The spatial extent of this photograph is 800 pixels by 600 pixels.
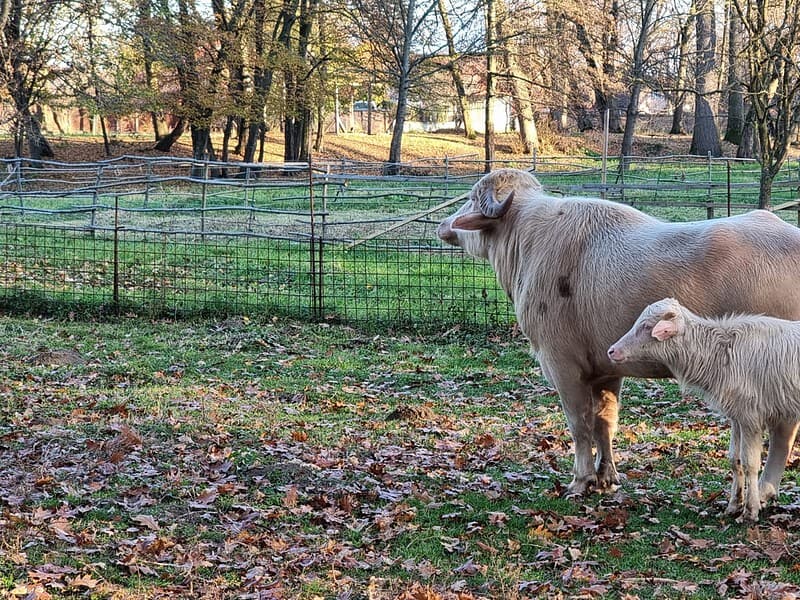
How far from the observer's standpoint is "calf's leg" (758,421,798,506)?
5.40 m

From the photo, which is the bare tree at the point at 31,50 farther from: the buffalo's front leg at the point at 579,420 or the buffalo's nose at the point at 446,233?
the buffalo's front leg at the point at 579,420

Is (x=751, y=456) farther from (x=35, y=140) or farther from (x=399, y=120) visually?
(x=35, y=140)

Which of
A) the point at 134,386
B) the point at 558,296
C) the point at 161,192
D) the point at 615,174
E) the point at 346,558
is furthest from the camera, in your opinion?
the point at 615,174

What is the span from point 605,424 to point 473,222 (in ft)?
5.50

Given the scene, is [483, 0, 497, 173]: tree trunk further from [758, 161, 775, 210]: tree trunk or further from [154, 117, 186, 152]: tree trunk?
[758, 161, 775, 210]: tree trunk

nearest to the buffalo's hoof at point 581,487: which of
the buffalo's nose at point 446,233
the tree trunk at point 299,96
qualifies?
the buffalo's nose at point 446,233

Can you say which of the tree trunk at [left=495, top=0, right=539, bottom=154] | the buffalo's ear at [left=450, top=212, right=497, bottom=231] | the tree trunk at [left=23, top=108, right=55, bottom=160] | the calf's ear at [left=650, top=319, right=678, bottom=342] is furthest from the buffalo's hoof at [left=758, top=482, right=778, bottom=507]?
the tree trunk at [left=23, top=108, right=55, bottom=160]

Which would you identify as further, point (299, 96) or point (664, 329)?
point (299, 96)

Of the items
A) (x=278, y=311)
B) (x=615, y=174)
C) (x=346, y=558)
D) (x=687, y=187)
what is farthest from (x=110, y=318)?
(x=615, y=174)

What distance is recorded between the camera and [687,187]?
75.2 ft

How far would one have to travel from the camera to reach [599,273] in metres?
5.68

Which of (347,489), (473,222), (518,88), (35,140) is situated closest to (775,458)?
(473,222)

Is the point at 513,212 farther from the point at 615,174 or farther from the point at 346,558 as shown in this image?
the point at 615,174

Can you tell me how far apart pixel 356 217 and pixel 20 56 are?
1631 cm
